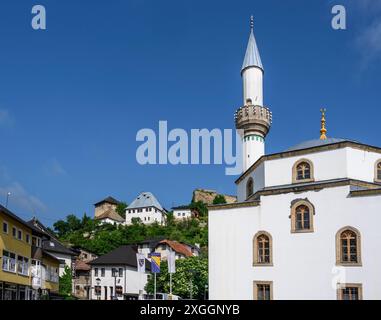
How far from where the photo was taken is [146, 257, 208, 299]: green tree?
1849 inches

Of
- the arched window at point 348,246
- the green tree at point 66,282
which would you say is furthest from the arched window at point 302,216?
the green tree at point 66,282

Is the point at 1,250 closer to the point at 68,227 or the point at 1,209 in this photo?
the point at 1,209

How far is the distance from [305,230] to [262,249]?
253 centimetres

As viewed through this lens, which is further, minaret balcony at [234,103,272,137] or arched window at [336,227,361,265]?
minaret balcony at [234,103,272,137]

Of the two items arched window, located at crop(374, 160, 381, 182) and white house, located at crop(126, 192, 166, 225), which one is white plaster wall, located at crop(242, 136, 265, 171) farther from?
white house, located at crop(126, 192, 166, 225)

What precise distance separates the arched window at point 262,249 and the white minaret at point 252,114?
10537 mm

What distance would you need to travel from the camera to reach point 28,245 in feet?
116

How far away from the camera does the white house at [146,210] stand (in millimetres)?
101688

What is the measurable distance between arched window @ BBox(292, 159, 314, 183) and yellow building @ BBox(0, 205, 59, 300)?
60.1 ft

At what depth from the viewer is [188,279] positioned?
47.7 metres

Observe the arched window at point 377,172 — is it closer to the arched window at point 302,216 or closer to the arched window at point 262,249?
the arched window at point 302,216

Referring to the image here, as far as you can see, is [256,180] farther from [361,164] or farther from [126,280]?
[126,280]

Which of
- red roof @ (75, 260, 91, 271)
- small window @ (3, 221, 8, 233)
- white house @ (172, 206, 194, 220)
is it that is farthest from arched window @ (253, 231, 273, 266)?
white house @ (172, 206, 194, 220)

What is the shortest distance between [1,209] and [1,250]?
2.60m
